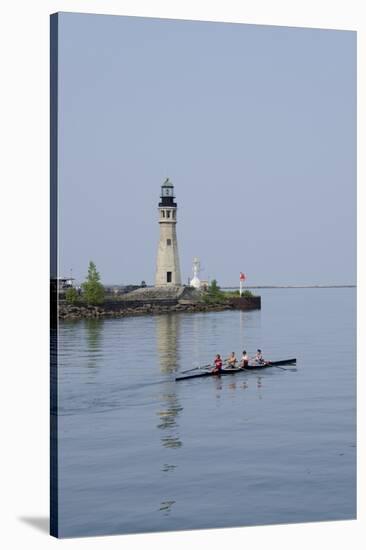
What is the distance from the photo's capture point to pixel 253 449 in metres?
17.9

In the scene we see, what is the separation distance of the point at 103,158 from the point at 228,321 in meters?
2.92

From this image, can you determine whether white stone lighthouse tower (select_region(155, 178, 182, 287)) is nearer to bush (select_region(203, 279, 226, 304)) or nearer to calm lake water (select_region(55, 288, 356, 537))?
bush (select_region(203, 279, 226, 304))

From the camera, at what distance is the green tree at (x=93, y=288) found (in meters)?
17.8

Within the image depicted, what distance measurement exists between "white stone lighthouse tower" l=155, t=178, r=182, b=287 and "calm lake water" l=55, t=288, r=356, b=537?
941 mm

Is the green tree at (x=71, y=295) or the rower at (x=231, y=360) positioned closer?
the green tree at (x=71, y=295)

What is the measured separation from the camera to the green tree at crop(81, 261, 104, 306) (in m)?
17.8

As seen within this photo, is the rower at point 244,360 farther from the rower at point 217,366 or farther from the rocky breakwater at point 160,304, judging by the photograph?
the rocky breakwater at point 160,304

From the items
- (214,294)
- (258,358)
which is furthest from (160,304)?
(258,358)

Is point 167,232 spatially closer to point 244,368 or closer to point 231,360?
point 231,360

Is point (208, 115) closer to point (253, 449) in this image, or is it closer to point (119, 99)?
point (119, 99)

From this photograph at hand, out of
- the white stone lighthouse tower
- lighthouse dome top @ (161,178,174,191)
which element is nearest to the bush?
the white stone lighthouse tower

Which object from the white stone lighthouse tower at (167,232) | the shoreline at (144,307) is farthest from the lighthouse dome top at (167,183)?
the shoreline at (144,307)

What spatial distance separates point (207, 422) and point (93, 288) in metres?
2.19

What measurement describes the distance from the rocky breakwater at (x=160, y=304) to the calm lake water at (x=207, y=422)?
12 centimetres
